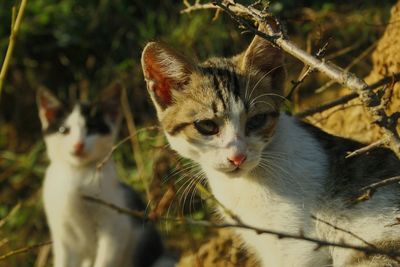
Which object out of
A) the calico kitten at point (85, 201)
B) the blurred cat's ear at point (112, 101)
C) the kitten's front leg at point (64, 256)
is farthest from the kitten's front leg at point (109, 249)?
the blurred cat's ear at point (112, 101)

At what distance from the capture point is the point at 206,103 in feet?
9.77

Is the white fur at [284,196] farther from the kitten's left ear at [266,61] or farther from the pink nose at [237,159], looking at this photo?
the kitten's left ear at [266,61]

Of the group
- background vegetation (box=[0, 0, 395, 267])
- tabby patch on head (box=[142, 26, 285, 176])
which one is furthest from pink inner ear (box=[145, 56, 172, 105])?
background vegetation (box=[0, 0, 395, 267])

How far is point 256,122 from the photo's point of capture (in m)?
2.99

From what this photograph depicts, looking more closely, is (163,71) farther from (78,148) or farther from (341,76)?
(78,148)

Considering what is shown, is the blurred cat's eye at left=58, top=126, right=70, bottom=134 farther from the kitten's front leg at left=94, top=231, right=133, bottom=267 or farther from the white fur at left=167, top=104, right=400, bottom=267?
the white fur at left=167, top=104, right=400, bottom=267

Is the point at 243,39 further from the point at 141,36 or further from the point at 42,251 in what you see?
the point at 42,251

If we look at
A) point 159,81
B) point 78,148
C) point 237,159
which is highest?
point 159,81

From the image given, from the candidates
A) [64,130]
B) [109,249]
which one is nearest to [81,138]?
[64,130]

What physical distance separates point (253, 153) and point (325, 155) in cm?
44

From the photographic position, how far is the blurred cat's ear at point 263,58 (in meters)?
3.02

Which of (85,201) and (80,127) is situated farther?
(80,127)

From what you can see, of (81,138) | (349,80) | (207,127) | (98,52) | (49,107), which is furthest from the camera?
(98,52)

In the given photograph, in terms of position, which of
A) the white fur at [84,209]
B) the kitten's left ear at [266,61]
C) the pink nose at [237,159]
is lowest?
the white fur at [84,209]
